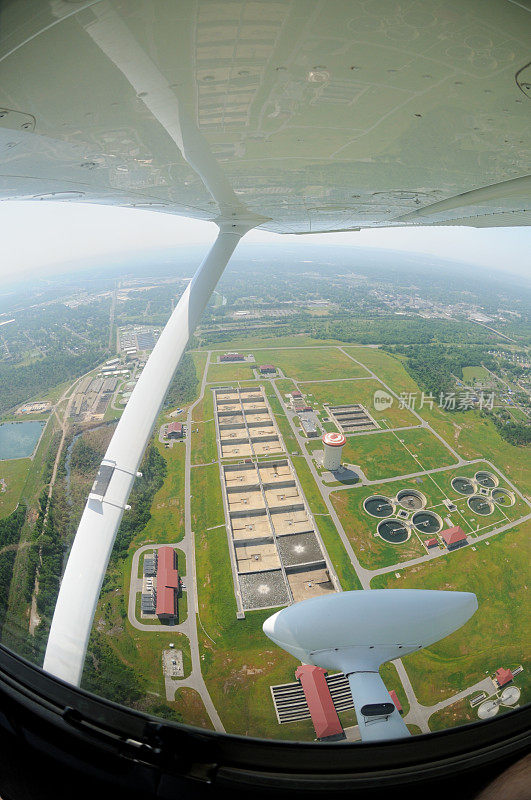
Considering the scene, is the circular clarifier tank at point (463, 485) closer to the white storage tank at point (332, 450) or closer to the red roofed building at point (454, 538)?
the red roofed building at point (454, 538)

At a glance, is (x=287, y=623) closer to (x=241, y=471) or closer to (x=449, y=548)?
(x=449, y=548)

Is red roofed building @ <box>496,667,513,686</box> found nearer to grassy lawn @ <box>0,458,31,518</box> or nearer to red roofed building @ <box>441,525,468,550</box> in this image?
red roofed building @ <box>441,525,468,550</box>

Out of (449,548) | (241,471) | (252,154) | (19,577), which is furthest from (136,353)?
(252,154)

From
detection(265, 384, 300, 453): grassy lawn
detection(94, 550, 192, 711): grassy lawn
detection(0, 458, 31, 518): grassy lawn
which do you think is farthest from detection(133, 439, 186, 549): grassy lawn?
detection(265, 384, 300, 453): grassy lawn

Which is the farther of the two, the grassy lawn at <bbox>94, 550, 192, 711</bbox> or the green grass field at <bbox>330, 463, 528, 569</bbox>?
the green grass field at <bbox>330, 463, 528, 569</bbox>

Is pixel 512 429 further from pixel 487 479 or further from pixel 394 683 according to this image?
pixel 394 683

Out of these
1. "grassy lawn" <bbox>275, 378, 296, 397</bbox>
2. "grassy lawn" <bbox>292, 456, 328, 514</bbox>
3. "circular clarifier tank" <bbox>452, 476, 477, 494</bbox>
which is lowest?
"circular clarifier tank" <bbox>452, 476, 477, 494</bbox>
